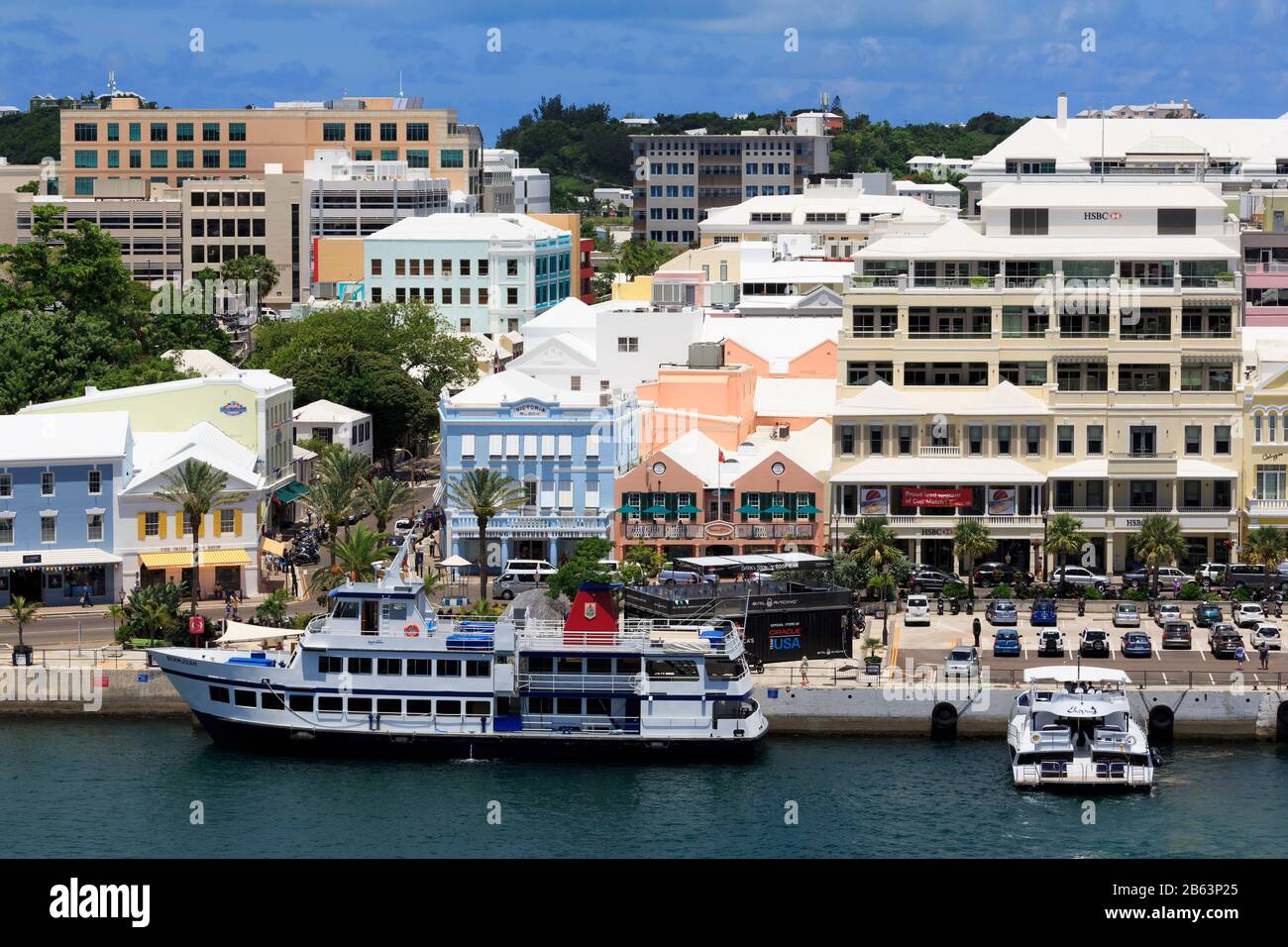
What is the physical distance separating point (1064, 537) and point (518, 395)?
22.8m

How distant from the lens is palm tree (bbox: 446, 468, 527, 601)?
3625 inches

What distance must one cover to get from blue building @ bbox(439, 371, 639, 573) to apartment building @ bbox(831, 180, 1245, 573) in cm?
967

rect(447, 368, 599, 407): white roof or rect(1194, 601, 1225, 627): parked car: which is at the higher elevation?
rect(447, 368, 599, 407): white roof

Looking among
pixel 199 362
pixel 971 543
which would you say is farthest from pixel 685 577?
pixel 199 362

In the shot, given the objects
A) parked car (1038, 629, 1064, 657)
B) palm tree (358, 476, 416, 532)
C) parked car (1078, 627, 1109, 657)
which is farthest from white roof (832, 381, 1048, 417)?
parked car (1078, 627, 1109, 657)

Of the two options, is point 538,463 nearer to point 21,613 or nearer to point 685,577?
point 685,577

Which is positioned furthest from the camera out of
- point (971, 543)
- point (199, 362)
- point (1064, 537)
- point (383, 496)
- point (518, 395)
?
point (199, 362)

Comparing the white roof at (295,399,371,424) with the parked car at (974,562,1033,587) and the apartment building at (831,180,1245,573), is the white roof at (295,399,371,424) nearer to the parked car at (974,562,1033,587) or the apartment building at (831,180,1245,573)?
the apartment building at (831,180,1245,573)

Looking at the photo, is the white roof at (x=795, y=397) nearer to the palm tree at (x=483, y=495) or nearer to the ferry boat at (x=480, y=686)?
the palm tree at (x=483, y=495)

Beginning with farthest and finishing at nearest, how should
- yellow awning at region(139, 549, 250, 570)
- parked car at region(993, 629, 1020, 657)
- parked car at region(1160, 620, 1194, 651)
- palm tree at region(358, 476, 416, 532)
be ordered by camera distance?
palm tree at region(358, 476, 416, 532), yellow awning at region(139, 549, 250, 570), parked car at region(1160, 620, 1194, 651), parked car at region(993, 629, 1020, 657)

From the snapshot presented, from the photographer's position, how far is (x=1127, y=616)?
86.2 m

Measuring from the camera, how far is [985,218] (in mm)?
118875

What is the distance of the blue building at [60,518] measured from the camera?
91500 mm
